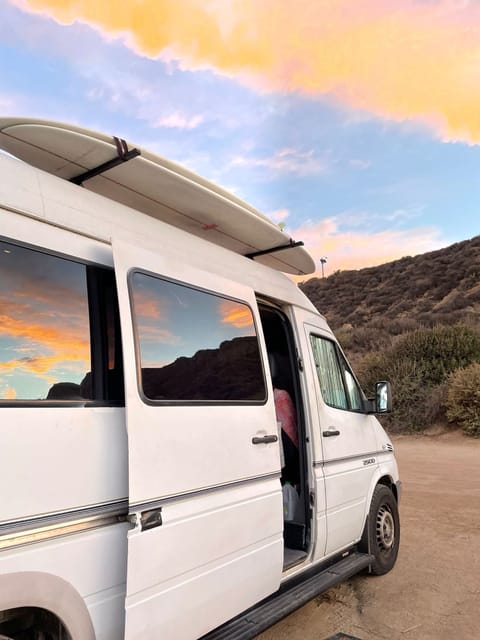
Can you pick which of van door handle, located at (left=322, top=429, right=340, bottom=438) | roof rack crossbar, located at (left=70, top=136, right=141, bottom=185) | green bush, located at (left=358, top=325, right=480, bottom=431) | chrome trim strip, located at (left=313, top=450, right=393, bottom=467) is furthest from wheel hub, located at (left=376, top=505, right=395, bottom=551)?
green bush, located at (left=358, top=325, right=480, bottom=431)

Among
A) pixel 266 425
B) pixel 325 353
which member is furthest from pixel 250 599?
pixel 325 353

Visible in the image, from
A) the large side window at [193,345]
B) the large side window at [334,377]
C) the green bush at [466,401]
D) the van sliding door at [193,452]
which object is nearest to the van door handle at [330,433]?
the large side window at [334,377]

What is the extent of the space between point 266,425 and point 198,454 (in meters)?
0.70

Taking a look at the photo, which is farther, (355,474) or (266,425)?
(355,474)

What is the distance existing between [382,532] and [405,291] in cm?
3300

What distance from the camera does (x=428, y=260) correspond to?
1545 inches

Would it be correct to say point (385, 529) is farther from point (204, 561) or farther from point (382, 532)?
point (204, 561)

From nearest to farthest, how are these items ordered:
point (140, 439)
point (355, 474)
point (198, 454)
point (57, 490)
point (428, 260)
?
point (57, 490), point (140, 439), point (198, 454), point (355, 474), point (428, 260)

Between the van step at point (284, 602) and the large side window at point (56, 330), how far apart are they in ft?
4.87

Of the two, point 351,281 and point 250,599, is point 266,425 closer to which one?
point 250,599

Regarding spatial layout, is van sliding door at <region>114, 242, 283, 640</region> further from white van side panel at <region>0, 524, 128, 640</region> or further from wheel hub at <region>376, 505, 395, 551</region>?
wheel hub at <region>376, 505, 395, 551</region>

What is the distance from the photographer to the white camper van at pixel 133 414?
2.17 m

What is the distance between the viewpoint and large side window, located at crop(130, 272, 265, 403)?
109 inches

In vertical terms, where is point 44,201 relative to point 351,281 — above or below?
below
